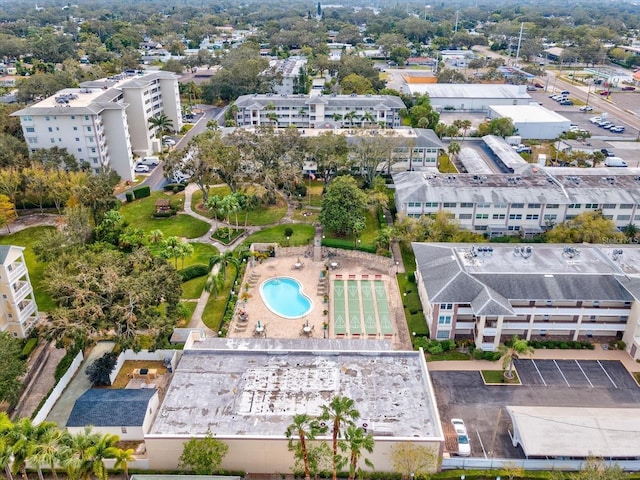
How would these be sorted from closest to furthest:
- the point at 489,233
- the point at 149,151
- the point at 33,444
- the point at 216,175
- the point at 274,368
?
1. the point at 33,444
2. the point at 274,368
3. the point at 489,233
4. the point at 216,175
5. the point at 149,151

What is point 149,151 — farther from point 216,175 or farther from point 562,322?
point 562,322

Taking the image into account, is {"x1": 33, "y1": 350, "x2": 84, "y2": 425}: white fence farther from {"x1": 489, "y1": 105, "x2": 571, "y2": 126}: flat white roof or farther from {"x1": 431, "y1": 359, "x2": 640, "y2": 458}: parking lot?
{"x1": 489, "y1": 105, "x2": 571, "y2": 126}: flat white roof

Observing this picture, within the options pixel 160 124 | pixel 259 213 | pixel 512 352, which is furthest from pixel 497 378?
pixel 160 124

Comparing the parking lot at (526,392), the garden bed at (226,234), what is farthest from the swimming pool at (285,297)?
the parking lot at (526,392)

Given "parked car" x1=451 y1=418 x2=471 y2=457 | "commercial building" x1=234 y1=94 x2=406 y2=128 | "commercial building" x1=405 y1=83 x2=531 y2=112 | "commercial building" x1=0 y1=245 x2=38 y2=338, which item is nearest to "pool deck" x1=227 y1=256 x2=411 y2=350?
"parked car" x1=451 y1=418 x2=471 y2=457

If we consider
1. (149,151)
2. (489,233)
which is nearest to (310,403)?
(489,233)
